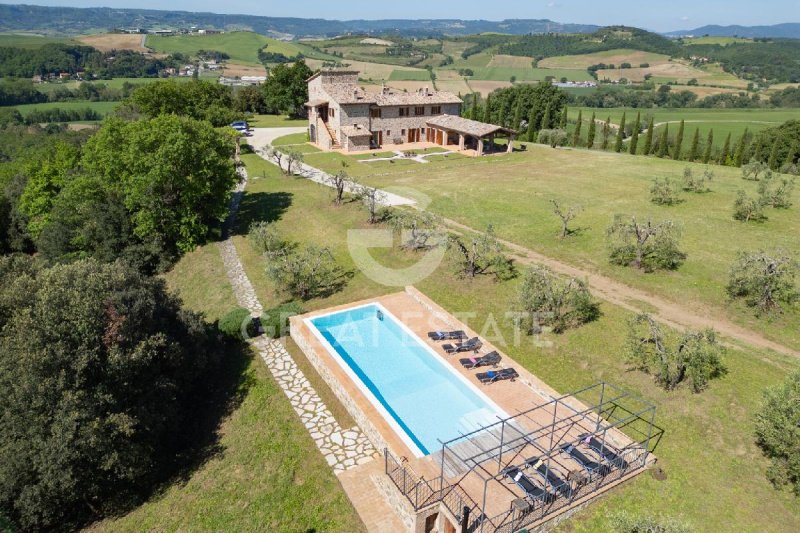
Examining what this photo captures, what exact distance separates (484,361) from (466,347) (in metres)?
1.14

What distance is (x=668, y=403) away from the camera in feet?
51.1

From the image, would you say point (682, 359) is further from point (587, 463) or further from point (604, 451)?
point (587, 463)

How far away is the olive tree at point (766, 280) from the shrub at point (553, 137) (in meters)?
43.8

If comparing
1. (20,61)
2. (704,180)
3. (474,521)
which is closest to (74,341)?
(474,521)

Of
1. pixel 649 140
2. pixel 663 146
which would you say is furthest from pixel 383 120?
pixel 663 146

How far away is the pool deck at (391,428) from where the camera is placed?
41.5 ft

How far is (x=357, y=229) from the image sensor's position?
105 ft

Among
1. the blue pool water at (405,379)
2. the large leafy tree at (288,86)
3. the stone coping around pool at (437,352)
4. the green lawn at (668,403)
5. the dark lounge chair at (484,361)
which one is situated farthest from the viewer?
the large leafy tree at (288,86)

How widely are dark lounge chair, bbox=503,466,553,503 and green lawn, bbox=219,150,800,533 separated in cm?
97

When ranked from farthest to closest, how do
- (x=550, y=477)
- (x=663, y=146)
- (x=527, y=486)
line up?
(x=663, y=146)
(x=550, y=477)
(x=527, y=486)

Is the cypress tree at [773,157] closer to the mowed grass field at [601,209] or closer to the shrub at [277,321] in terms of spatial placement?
the mowed grass field at [601,209]

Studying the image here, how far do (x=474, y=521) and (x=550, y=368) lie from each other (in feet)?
25.8

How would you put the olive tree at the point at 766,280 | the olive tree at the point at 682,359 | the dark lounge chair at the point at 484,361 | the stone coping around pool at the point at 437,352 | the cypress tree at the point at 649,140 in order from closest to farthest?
the stone coping around pool at the point at 437,352, the olive tree at the point at 682,359, the dark lounge chair at the point at 484,361, the olive tree at the point at 766,280, the cypress tree at the point at 649,140

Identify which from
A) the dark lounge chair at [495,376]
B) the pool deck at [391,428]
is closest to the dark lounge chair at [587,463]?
the pool deck at [391,428]
